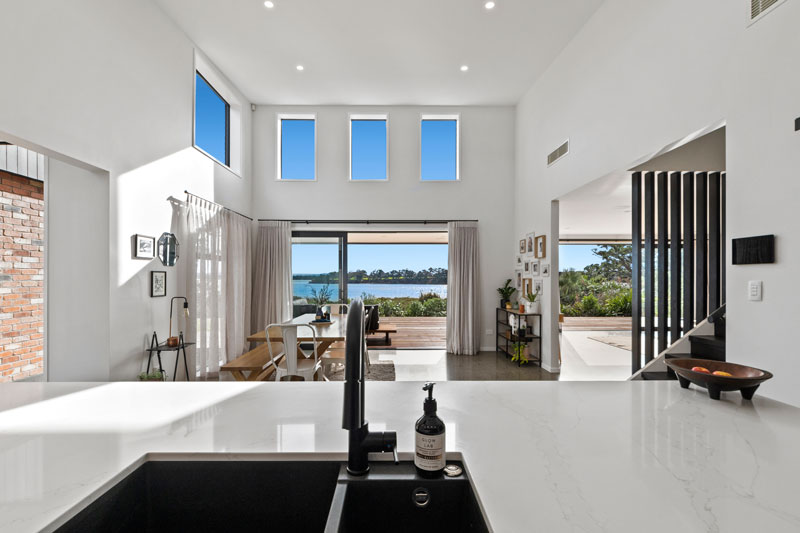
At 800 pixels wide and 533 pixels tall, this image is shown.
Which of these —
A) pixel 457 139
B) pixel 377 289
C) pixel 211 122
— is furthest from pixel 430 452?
pixel 377 289

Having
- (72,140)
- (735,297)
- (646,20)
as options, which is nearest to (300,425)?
(735,297)

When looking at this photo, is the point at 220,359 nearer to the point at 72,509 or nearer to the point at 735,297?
the point at 72,509

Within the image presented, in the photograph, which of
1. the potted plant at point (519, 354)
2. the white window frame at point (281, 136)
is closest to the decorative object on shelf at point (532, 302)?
the potted plant at point (519, 354)

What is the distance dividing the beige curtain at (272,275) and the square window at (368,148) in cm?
153

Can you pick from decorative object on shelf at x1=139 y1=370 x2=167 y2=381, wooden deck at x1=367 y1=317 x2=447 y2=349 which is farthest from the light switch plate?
wooden deck at x1=367 y1=317 x2=447 y2=349

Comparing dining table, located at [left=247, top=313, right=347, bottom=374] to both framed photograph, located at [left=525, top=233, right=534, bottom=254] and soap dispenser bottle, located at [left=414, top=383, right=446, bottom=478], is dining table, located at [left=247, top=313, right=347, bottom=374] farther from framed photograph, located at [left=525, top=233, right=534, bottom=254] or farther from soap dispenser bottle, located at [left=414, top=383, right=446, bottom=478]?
framed photograph, located at [left=525, top=233, right=534, bottom=254]

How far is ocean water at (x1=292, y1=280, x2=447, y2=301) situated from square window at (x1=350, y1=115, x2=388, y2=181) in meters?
1.95

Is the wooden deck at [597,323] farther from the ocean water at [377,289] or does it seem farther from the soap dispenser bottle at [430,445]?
the soap dispenser bottle at [430,445]

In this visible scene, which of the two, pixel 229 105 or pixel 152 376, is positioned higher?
pixel 229 105

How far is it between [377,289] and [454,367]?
3540mm

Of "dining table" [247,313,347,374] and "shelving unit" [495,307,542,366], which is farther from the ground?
"dining table" [247,313,347,374]

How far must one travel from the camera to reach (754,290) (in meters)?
2.20

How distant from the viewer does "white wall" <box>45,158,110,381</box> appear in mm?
3023

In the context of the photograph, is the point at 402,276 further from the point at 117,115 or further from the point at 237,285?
the point at 117,115
